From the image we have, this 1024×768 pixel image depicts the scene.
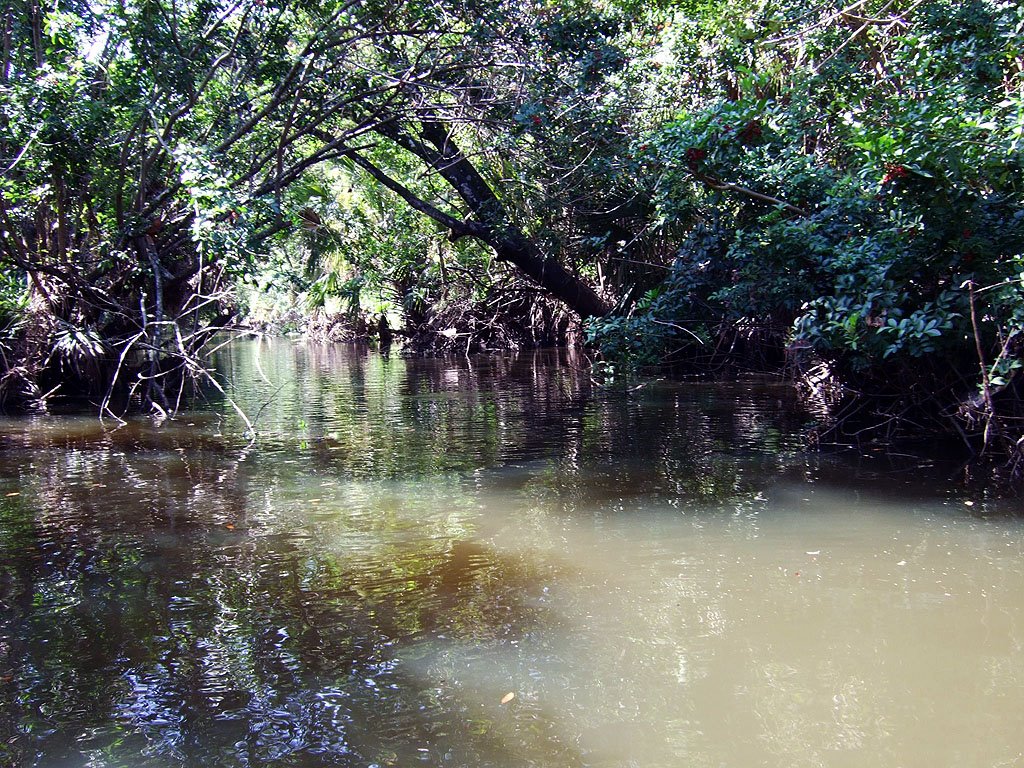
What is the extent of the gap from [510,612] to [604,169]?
29.2 ft

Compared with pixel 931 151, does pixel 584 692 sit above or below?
below

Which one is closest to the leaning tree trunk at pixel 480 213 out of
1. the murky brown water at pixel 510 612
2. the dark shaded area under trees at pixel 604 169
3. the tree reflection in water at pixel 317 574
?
the dark shaded area under trees at pixel 604 169

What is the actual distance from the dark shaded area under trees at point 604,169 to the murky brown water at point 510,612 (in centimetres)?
161

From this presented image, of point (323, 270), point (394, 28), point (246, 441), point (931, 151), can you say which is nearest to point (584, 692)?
point (931, 151)

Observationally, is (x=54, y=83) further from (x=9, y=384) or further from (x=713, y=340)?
(x=713, y=340)

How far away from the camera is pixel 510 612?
407 centimetres

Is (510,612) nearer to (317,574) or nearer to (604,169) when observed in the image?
(317,574)

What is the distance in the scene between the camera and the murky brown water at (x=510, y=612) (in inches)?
118

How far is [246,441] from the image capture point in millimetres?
8773

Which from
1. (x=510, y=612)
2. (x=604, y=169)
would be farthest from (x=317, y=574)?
(x=604, y=169)

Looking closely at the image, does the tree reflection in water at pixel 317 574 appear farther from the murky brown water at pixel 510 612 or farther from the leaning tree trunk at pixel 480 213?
the leaning tree trunk at pixel 480 213

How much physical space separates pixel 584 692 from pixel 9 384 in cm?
1094

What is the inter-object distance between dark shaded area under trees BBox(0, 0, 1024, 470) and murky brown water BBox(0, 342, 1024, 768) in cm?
161

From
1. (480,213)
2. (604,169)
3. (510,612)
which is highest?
(604,169)
